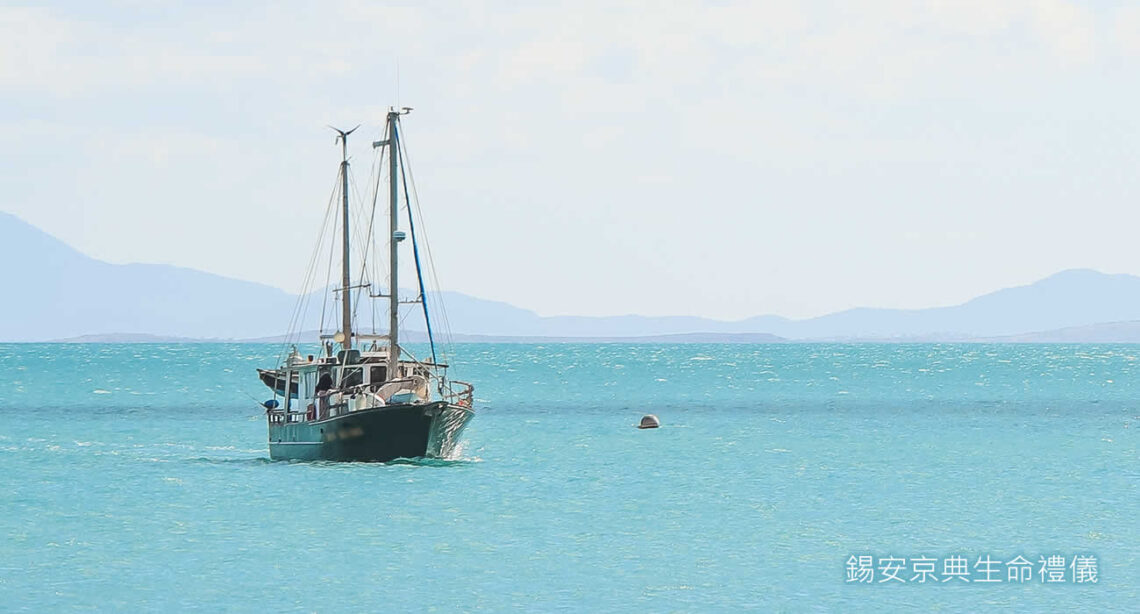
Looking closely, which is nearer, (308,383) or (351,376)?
(351,376)

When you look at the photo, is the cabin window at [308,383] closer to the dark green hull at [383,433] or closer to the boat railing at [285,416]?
the boat railing at [285,416]

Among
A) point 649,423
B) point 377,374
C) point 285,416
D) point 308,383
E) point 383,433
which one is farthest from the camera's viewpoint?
point 649,423

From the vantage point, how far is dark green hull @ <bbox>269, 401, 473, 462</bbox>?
61.0 meters

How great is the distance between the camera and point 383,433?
61.2 m

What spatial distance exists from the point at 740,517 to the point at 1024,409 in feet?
246

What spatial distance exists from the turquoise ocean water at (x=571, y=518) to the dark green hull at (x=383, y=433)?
0.72 m

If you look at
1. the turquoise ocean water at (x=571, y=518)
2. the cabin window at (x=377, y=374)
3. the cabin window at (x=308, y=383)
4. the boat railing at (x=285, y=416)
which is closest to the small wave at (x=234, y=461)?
the turquoise ocean water at (x=571, y=518)

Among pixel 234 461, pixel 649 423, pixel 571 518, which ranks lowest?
pixel 571 518

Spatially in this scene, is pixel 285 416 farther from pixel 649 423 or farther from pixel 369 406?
pixel 649 423

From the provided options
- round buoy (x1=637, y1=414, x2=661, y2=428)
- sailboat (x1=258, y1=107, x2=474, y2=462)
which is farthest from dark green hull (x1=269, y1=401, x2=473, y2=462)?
round buoy (x1=637, y1=414, x2=661, y2=428)

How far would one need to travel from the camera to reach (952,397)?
467 ft

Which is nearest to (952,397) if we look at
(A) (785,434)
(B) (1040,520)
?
(A) (785,434)

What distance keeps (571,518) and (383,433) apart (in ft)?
44.4

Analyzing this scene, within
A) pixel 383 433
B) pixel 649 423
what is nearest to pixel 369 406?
pixel 383 433
